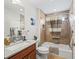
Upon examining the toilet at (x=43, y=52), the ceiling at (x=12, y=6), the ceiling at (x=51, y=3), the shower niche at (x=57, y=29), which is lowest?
the toilet at (x=43, y=52)

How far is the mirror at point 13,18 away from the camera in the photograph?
220 centimetres

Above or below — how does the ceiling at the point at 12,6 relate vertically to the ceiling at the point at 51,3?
below

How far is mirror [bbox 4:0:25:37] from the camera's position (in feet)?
7.23

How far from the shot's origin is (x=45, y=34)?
5.60 meters

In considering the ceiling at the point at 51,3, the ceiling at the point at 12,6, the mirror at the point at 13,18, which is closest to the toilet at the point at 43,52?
the mirror at the point at 13,18

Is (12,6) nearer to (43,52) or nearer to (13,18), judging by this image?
(13,18)

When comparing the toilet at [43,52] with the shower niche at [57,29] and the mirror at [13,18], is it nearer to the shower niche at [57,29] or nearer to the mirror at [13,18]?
the mirror at [13,18]

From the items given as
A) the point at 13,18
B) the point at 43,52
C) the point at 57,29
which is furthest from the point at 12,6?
the point at 57,29

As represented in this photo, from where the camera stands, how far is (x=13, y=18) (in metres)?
2.51

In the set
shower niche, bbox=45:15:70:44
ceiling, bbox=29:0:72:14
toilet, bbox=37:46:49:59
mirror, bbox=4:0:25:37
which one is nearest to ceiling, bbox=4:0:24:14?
mirror, bbox=4:0:25:37

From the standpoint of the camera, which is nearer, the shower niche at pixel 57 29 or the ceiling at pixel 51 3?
the ceiling at pixel 51 3

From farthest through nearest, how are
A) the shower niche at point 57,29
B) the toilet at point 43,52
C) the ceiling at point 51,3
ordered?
the shower niche at point 57,29
the ceiling at point 51,3
the toilet at point 43,52
